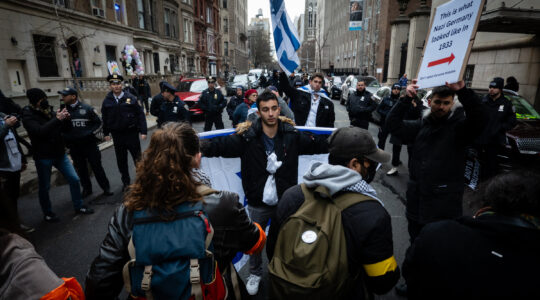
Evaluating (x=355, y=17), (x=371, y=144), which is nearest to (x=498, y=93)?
(x=371, y=144)

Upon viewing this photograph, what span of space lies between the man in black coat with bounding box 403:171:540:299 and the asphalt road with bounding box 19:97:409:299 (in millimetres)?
1939

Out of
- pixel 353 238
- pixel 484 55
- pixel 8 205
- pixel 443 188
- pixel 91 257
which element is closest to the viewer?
pixel 8 205

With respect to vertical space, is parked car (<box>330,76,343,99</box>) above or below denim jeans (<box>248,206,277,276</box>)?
above

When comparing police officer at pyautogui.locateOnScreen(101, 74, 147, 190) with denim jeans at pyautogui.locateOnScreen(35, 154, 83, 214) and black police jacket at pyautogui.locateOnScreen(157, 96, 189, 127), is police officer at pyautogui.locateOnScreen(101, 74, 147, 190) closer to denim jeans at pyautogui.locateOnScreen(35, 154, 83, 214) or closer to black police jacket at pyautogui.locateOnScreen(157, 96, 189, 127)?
denim jeans at pyautogui.locateOnScreen(35, 154, 83, 214)

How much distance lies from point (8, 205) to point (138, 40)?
2615 centimetres

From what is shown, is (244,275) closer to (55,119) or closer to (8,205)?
(8,205)

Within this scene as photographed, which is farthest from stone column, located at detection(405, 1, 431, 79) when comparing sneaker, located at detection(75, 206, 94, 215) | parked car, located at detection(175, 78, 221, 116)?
sneaker, located at detection(75, 206, 94, 215)

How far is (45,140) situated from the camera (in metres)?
4.37

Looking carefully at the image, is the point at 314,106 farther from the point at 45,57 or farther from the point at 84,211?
the point at 45,57

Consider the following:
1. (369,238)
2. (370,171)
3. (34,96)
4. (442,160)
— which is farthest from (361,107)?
(34,96)

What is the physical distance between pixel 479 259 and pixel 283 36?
3848 millimetres

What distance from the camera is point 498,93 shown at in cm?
559

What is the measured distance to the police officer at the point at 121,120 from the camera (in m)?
5.57

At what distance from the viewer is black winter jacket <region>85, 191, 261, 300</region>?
1.43m
